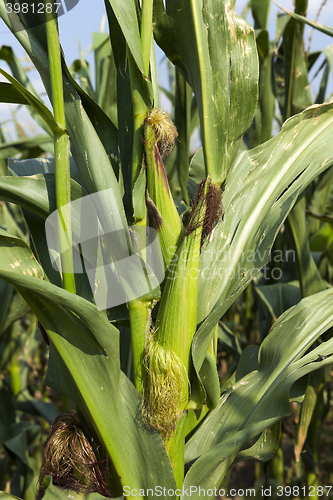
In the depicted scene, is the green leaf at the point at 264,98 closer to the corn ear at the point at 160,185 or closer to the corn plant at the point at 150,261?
the corn plant at the point at 150,261

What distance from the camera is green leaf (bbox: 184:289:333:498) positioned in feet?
1.71

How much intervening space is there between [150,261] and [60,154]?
0.19 m

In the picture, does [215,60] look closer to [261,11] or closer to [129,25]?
[129,25]

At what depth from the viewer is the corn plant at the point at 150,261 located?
452mm

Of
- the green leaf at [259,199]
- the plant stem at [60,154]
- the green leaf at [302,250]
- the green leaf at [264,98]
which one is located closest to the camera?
the plant stem at [60,154]

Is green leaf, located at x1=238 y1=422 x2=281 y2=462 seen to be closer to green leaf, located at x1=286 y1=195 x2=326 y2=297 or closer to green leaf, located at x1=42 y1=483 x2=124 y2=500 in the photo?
green leaf, located at x1=42 y1=483 x2=124 y2=500

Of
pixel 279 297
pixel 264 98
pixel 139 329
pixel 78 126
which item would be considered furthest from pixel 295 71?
→ pixel 139 329

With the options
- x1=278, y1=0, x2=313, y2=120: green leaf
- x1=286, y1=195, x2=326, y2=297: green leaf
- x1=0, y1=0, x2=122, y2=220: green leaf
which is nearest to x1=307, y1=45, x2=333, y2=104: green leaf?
x1=278, y1=0, x2=313, y2=120: green leaf

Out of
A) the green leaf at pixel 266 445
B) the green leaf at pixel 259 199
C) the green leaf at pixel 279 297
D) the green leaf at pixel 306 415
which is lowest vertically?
the green leaf at pixel 306 415

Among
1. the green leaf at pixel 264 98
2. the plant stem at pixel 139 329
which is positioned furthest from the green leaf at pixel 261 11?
the plant stem at pixel 139 329

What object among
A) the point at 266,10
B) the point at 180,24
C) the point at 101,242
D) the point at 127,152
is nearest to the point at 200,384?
the point at 101,242

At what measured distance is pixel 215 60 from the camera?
0.53 m

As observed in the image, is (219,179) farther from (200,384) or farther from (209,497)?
(209,497)

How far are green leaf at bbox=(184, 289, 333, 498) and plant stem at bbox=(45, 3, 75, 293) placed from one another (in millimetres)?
317
